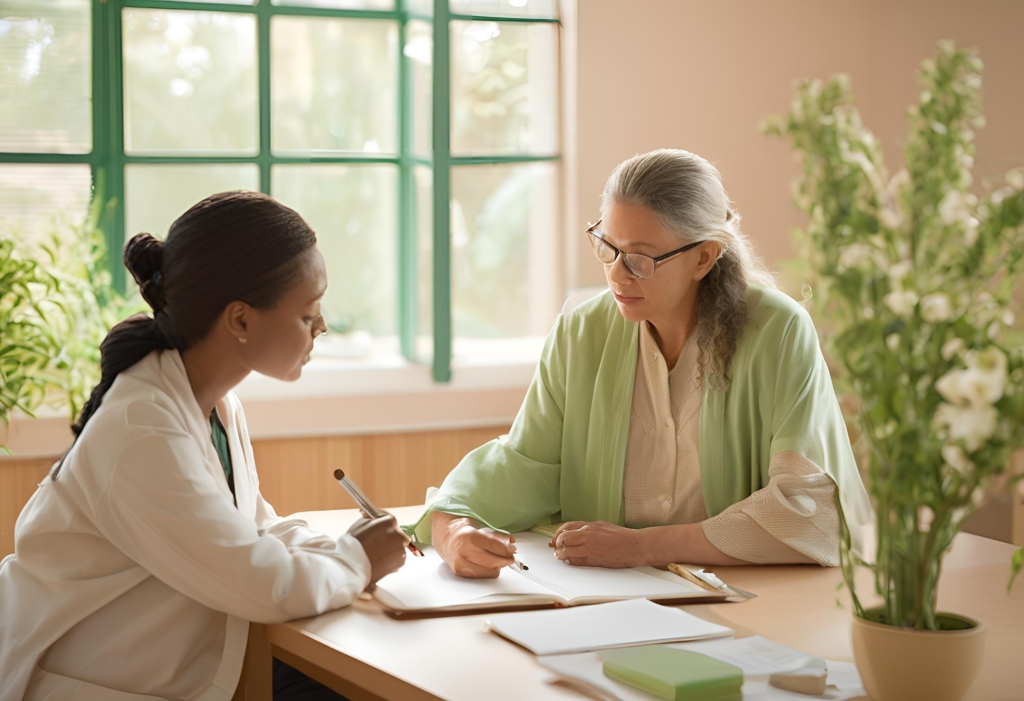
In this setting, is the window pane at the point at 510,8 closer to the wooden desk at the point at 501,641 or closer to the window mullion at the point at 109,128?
the window mullion at the point at 109,128

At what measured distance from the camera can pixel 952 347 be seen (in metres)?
1.06

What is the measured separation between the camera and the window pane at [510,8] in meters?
3.25

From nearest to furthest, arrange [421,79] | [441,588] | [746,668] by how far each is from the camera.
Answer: [746,668], [441,588], [421,79]

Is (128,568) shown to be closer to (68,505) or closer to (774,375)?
(68,505)

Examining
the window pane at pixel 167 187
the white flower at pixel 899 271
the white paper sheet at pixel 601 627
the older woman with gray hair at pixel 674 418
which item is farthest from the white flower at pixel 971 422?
the window pane at pixel 167 187

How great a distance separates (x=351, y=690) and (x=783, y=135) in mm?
928

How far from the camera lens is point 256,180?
326 centimetres

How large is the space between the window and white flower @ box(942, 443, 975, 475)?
7.47ft

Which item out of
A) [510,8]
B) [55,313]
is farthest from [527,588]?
[510,8]

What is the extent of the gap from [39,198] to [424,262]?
1059mm

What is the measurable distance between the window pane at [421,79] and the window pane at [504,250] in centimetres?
16

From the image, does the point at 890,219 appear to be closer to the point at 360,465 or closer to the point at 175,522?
the point at 175,522

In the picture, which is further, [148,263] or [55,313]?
[55,313]

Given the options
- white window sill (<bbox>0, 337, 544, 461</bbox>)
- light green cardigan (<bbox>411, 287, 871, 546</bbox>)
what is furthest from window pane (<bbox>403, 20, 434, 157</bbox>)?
light green cardigan (<bbox>411, 287, 871, 546</bbox>)
